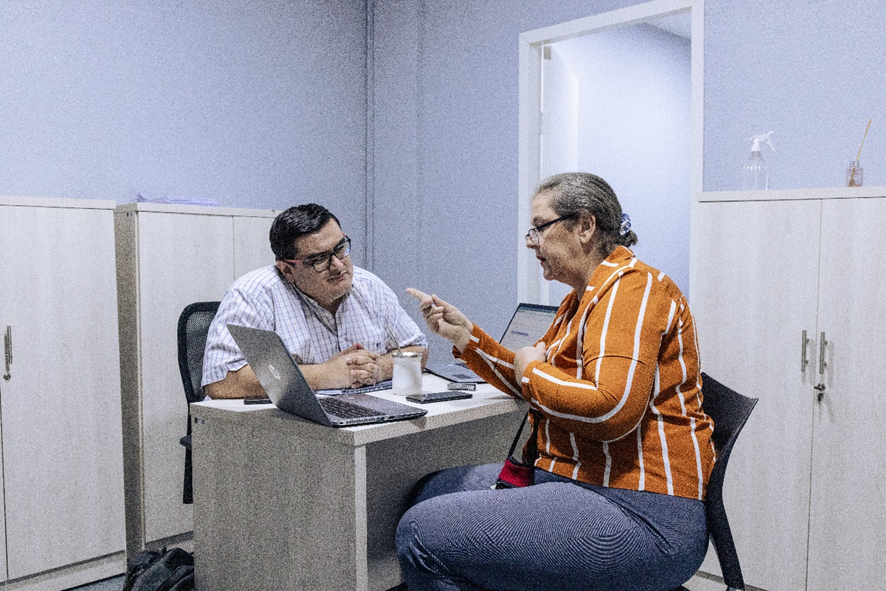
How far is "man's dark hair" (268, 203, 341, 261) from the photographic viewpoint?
2248 mm

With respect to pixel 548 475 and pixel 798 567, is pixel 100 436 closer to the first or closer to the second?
pixel 548 475

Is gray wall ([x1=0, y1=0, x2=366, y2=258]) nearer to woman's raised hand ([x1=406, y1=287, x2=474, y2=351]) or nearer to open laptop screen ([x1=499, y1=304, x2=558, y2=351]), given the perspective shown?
open laptop screen ([x1=499, y1=304, x2=558, y2=351])

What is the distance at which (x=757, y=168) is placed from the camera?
114 inches

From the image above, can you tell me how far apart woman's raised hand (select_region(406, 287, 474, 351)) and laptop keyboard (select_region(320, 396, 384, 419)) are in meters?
0.27

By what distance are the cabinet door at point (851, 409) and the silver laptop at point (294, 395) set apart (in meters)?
1.53

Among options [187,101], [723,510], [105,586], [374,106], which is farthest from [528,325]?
[374,106]

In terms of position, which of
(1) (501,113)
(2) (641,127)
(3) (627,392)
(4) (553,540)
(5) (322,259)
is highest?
(2) (641,127)

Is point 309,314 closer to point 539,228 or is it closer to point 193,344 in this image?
point 193,344

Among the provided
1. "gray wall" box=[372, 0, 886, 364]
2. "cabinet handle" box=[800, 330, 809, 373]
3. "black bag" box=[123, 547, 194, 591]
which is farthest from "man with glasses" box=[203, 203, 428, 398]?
"gray wall" box=[372, 0, 886, 364]

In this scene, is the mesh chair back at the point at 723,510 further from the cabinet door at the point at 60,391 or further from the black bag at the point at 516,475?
the cabinet door at the point at 60,391

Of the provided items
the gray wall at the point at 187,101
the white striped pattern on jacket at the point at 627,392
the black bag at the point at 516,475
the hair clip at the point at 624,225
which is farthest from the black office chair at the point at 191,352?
the hair clip at the point at 624,225

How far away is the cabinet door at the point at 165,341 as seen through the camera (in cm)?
295

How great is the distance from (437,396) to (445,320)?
0.19 m

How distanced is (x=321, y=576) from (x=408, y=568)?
22cm
